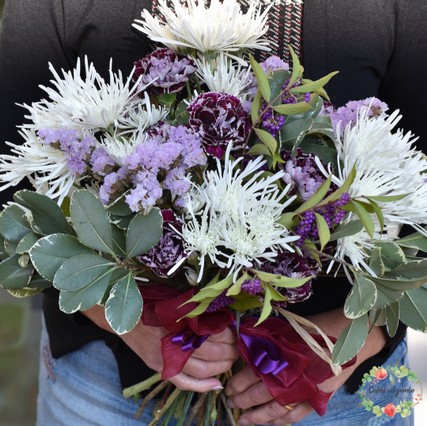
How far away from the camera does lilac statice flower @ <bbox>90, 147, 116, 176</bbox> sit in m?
0.62

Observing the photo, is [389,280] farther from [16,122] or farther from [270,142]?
[16,122]

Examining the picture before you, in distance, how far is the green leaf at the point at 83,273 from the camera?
0.61m

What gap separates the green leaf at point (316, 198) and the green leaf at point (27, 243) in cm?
27

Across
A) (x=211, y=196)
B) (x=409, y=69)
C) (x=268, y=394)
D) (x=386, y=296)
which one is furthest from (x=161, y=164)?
(x=409, y=69)

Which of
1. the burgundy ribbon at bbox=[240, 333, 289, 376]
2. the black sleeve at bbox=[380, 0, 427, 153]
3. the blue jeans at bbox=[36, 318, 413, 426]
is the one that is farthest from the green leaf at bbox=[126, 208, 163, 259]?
the black sleeve at bbox=[380, 0, 427, 153]

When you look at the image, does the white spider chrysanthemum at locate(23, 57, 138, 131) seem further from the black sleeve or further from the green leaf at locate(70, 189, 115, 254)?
the black sleeve

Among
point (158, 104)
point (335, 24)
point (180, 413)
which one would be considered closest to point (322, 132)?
point (158, 104)

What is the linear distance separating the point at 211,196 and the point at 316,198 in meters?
0.10

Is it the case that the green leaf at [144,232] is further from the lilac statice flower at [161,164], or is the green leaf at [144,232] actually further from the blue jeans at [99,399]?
the blue jeans at [99,399]

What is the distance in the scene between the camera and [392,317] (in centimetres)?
72

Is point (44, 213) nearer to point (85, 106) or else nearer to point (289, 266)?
point (85, 106)

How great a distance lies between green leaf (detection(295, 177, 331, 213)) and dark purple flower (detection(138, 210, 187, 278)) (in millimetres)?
117

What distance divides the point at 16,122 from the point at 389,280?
0.60m

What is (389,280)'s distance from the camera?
65 cm
